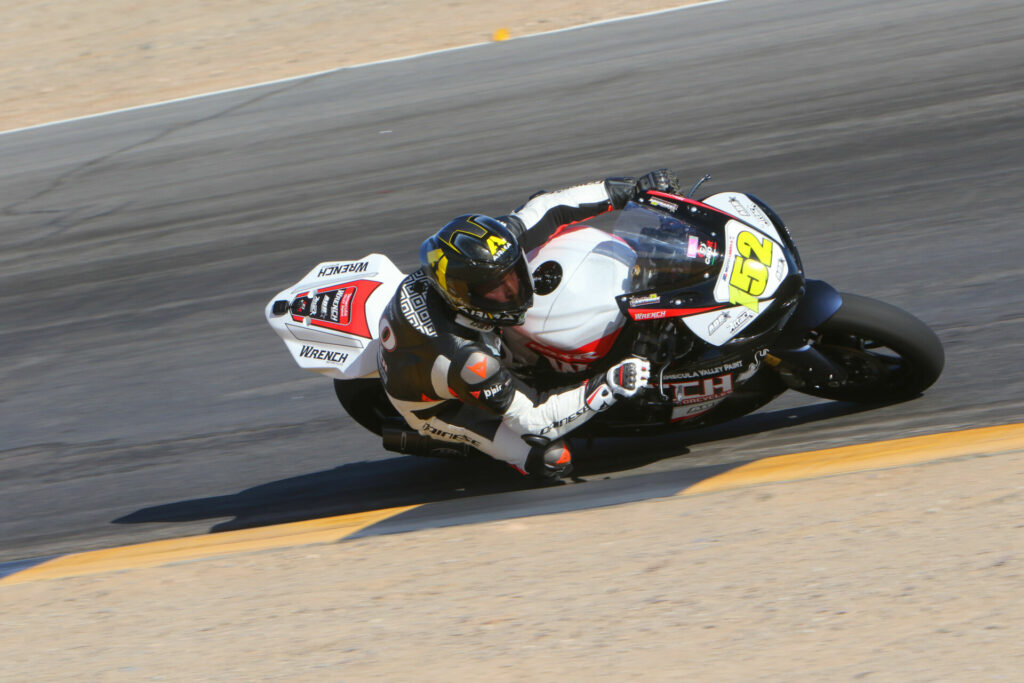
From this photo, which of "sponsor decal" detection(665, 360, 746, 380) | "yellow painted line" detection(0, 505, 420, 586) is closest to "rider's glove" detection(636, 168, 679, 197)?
"sponsor decal" detection(665, 360, 746, 380)

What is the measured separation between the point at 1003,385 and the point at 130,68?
43.1 feet

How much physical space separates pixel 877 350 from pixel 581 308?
1.44 m

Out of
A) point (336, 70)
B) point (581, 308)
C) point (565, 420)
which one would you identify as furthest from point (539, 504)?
point (336, 70)

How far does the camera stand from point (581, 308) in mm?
4738

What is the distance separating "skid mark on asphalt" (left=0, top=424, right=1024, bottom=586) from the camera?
4.34 m

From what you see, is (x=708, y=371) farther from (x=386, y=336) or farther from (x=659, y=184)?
(x=386, y=336)

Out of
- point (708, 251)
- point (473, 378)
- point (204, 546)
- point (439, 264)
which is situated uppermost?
point (439, 264)

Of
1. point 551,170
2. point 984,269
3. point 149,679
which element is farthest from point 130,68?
point 149,679

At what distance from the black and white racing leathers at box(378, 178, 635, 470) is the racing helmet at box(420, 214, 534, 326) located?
0.15 metres

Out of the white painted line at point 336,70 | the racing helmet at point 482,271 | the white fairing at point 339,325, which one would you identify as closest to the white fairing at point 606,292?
the racing helmet at point 482,271

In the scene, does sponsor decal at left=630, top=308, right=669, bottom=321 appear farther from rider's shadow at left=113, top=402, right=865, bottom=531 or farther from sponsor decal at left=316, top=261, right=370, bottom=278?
sponsor decal at left=316, top=261, right=370, bottom=278

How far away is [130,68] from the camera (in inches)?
611

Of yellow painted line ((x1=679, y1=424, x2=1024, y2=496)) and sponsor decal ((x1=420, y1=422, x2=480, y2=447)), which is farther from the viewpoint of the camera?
sponsor decal ((x1=420, y1=422, x2=480, y2=447))

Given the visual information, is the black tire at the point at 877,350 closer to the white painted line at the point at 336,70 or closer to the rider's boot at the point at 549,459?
the rider's boot at the point at 549,459
